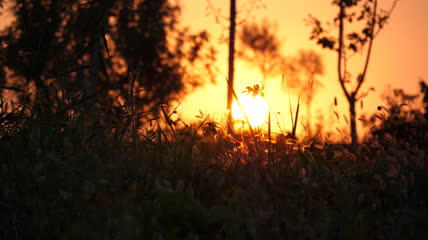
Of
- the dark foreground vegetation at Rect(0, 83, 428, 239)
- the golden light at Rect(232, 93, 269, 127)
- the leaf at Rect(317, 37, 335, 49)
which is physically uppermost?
the leaf at Rect(317, 37, 335, 49)

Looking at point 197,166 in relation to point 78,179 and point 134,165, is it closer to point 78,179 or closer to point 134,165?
point 134,165

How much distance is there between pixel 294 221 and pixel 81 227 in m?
1.08

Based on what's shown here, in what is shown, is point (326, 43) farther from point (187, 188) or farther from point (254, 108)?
point (187, 188)

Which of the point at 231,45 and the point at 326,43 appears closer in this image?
the point at 326,43

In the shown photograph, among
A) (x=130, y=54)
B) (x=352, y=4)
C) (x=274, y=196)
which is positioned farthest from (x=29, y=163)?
(x=130, y=54)

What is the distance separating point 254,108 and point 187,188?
1.17 meters

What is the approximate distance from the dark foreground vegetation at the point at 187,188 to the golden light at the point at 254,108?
173 mm

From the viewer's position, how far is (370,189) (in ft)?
9.20

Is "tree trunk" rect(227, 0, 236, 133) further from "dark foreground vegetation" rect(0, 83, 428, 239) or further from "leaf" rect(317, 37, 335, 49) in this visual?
"dark foreground vegetation" rect(0, 83, 428, 239)

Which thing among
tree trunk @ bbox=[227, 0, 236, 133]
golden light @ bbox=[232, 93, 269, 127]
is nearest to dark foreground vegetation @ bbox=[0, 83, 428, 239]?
Answer: golden light @ bbox=[232, 93, 269, 127]

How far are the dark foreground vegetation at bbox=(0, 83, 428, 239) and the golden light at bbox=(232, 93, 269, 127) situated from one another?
17 cm

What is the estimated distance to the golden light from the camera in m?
3.57

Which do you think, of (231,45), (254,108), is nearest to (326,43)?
(231,45)

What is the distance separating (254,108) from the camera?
12.1ft
